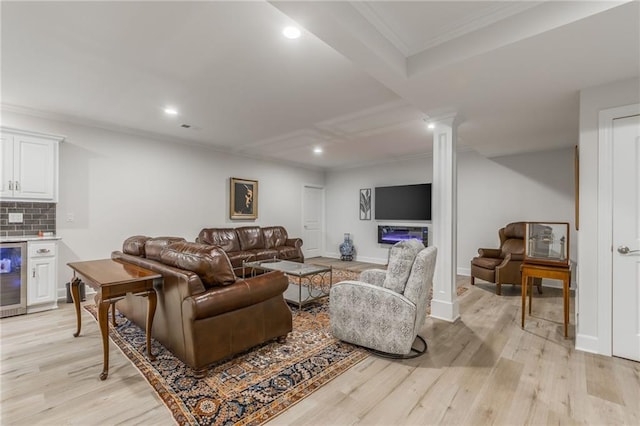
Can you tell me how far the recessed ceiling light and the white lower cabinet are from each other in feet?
12.7

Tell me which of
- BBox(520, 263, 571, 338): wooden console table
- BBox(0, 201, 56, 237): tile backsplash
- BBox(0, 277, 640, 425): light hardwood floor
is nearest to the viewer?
BBox(0, 277, 640, 425): light hardwood floor

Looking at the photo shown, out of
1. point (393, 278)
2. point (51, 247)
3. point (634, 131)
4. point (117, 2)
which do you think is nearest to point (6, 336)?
point (51, 247)

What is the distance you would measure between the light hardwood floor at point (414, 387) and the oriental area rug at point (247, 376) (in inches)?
3.2

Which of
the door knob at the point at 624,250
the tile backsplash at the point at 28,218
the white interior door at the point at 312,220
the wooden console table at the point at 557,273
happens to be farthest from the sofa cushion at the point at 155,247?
the white interior door at the point at 312,220

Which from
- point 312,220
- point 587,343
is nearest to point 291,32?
point 587,343

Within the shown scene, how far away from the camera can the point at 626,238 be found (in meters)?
2.46

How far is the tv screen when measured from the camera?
21.0 feet

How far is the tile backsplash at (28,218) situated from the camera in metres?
3.81

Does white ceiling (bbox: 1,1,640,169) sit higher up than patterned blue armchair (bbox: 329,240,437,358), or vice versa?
white ceiling (bbox: 1,1,640,169)

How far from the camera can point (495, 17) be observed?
2.02 meters

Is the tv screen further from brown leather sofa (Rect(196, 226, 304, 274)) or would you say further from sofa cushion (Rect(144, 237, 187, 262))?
sofa cushion (Rect(144, 237, 187, 262))

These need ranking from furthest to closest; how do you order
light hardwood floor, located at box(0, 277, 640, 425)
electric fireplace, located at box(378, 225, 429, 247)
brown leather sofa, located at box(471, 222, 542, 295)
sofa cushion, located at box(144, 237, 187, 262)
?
electric fireplace, located at box(378, 225, 429, 247) → brown leather sofa, located at box(471, 222, 542, 295) → sofa cushion, located at box(144, 237, 187, 262) → light hardwood floor, located at box(0, 277, 640, 425)

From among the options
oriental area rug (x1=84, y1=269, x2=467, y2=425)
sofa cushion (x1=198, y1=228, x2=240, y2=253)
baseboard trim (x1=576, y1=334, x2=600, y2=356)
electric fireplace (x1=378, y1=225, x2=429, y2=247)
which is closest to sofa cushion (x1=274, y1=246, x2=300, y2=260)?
sofa cushion (x1=198, y1=228, x2=240, y2=253)

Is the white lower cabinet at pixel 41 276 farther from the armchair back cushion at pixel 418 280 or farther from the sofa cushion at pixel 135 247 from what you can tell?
the armchair back cushion at pixel 418 280
